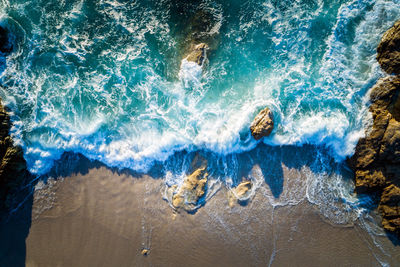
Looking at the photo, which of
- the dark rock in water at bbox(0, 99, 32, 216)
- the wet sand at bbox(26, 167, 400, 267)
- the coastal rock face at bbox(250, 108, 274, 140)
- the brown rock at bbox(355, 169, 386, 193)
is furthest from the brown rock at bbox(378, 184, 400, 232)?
the dark rock in water at bbox(0, 99, 32, 216)

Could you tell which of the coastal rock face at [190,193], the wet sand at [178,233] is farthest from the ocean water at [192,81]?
the wet sand at [178,233]

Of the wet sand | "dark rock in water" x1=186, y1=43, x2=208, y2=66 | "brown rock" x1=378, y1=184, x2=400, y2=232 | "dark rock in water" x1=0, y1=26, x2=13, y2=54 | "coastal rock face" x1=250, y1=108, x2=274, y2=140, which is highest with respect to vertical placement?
"dark rock in water" x1=0, y1=26, x2=13, y2=54

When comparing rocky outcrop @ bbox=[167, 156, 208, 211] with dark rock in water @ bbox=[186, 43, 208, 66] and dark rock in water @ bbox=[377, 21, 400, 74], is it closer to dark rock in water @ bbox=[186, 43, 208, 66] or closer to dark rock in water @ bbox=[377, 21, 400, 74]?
→ dark rock in water @ bbox=[186, 43, 208, 66]

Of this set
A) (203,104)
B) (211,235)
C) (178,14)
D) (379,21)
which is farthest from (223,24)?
(211,235)

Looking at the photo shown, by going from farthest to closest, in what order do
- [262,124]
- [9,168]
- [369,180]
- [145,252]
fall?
1. [9,168]
2. [262,124]
3. [145,252]
4. [369,180]

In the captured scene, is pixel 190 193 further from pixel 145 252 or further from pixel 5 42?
pixel 5 42

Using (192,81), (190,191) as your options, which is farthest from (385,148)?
(192,81)
